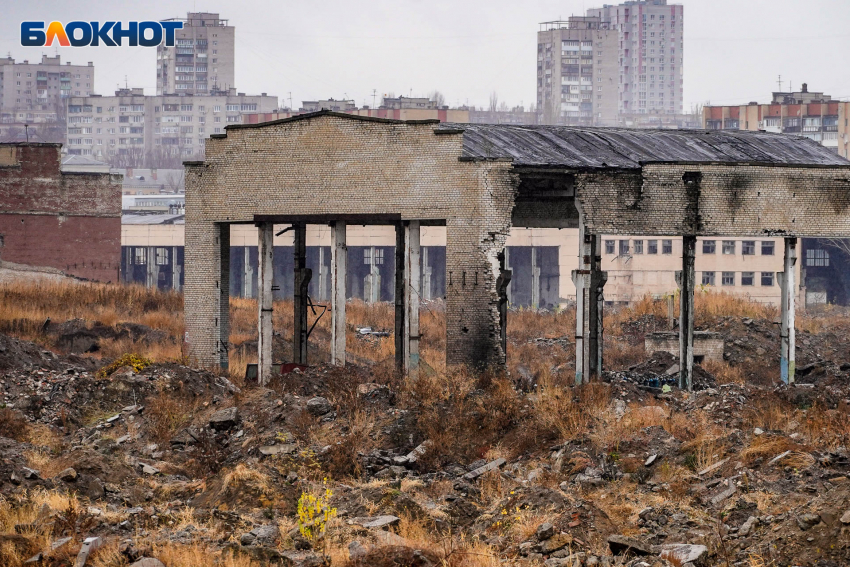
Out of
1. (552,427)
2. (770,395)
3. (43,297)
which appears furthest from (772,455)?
(43,297)

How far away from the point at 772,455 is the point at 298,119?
507 inches

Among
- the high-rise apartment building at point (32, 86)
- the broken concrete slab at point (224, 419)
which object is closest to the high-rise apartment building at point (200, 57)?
the high-rise apartment building at point (32, 86)

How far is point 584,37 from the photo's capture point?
175 m

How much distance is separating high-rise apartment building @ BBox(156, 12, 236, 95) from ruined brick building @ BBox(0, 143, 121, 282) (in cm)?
13867

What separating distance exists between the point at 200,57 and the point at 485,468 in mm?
178149

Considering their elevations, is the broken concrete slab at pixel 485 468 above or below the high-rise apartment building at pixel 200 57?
below

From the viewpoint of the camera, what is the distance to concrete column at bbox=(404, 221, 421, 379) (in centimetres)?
2347

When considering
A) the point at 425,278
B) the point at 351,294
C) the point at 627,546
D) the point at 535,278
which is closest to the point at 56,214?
the point at 425,278

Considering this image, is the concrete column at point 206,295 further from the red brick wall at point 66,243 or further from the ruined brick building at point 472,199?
the red brick wall at point 66,243

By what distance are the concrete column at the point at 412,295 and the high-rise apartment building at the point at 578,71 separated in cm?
15063

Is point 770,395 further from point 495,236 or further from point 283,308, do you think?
point 283,308

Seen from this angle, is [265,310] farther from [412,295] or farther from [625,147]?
[625,147]

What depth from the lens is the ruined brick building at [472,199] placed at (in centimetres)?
2256

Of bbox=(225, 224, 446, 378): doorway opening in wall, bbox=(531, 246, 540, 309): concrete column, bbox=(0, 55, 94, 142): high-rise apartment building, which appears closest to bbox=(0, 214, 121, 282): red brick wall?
bbox=(225, 224, 446, 378): doorway opening in wall
